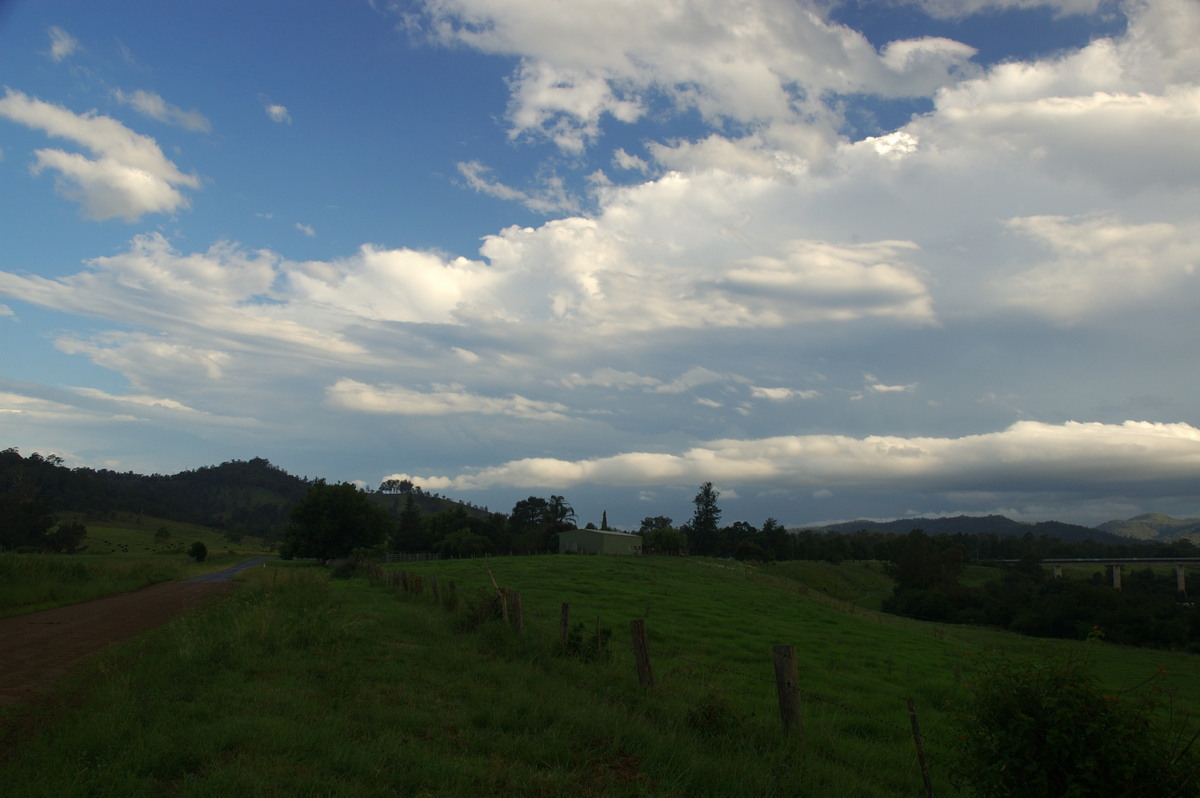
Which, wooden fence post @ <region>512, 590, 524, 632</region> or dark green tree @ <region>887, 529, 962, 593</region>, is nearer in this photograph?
wooden fence post @ <region>512, 590, 524, 632</region>

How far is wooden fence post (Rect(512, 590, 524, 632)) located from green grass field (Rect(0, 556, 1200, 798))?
28cm

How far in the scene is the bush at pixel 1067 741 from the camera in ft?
15.6

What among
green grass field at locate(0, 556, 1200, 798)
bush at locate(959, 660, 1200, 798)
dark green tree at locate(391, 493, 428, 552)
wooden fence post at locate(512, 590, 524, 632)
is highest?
bush at locate(959, 660, 1200, 798)

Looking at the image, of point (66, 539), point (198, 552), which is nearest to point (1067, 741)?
point (198, 552)

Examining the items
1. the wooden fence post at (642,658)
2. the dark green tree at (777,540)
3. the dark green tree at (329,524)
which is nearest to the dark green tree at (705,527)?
the dark green tree at (777,540)

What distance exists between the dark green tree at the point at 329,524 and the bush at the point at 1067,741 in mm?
67911

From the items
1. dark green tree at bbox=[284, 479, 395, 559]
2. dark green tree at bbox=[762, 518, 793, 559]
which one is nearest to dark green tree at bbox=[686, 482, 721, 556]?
dark green tree at bbox=[762, 518, 793, 559]

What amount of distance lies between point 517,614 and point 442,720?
5.92 m

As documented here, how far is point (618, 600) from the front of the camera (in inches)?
1239

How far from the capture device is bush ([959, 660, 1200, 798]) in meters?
4.77

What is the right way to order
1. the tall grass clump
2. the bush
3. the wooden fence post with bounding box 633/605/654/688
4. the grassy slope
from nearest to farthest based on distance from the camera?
1. the bush
2. the wooden fence post with bounding box 633/605/654/688
3. the tall grass clump
4. the grassy slope

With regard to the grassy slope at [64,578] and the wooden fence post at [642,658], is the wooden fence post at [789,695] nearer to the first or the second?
the wooden fence post at [642,658]

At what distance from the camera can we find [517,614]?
1475 cm

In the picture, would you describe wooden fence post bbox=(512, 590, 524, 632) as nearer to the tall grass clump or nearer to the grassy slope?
the grassy slope
